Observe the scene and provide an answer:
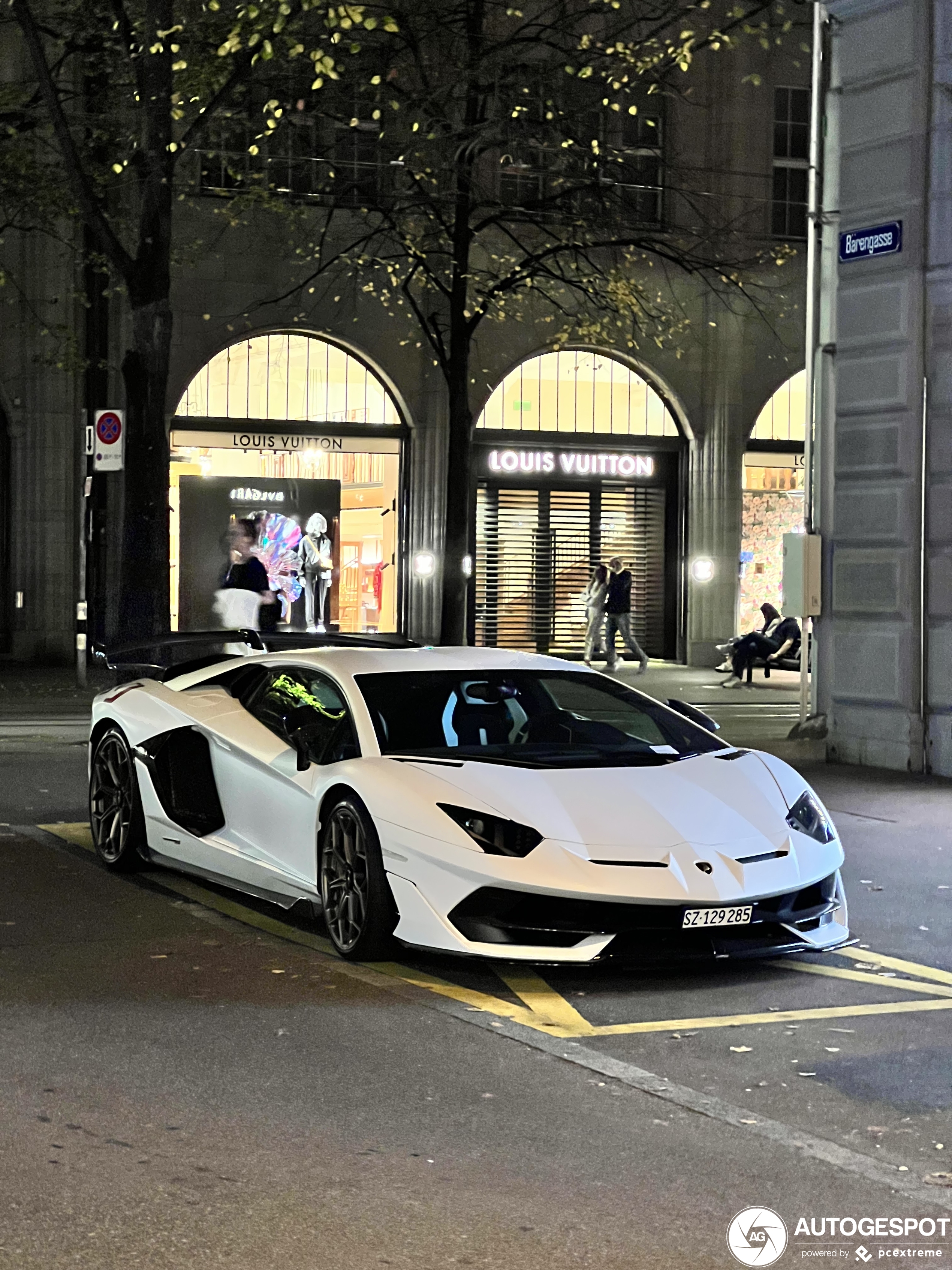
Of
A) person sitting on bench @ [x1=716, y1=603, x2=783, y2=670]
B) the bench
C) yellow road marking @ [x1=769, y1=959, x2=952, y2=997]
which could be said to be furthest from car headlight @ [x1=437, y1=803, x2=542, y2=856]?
person sitting on bench @ [x1=716, y1=603, x2=783, y2=670]

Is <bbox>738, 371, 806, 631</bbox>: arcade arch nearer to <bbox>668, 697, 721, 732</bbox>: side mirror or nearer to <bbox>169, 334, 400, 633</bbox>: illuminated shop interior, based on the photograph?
<bbox>169, 334, 400, 633</bbox>: illuminated shop interior

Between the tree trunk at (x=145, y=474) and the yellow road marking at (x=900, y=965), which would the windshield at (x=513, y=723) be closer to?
the yellow road marking at (x=900, y=965)

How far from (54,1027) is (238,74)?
12962mm

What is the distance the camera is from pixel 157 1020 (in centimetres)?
652

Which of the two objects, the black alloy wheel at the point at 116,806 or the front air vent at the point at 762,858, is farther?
the black alloy wheel at the point at 116,806

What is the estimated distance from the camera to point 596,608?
27.9 m

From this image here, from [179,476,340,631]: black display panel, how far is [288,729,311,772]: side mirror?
19.1m

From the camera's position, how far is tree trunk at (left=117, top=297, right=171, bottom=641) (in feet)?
59.0

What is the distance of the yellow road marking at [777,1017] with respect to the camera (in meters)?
6.46

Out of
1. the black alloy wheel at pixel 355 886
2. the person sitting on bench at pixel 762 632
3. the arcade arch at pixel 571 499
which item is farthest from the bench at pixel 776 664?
the black alloy wheel at pixel 355 886

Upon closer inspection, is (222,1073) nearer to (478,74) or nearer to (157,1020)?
(157,1020)

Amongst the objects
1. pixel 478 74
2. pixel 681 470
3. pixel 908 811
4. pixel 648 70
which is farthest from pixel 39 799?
pixel 681 470

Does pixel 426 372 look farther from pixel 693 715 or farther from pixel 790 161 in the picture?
pixel 693 715

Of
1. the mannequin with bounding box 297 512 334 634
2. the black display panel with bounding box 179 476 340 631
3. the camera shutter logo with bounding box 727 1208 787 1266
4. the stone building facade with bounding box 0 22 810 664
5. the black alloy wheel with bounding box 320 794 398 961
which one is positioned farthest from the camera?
the mannequin with bounding box 297 512 334 634
